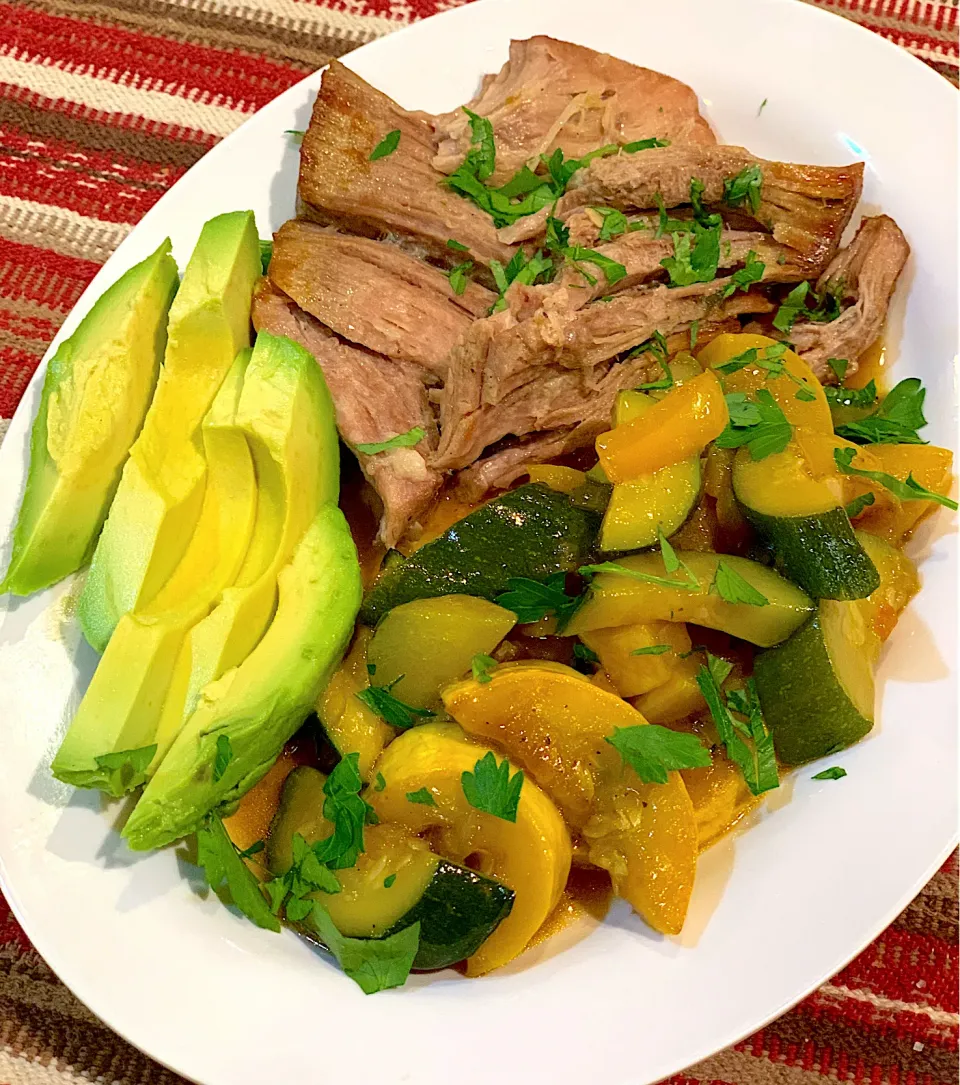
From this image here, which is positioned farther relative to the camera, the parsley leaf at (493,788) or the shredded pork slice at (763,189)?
the shredded pork slice at (763,189)

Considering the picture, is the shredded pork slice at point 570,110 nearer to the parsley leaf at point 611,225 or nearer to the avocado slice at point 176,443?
the parsley leaf at point 611,225

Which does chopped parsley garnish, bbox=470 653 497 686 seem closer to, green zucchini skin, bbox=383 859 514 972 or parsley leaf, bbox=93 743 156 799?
green zucchini skin, bbox=383 859 514 972

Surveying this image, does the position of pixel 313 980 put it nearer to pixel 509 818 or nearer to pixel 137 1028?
pixel 137 1028

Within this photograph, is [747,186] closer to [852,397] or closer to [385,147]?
[852,397]

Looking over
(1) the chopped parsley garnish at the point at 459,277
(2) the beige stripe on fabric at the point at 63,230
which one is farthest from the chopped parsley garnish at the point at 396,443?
(2) the beige stripe on fabric at the point at 63,230

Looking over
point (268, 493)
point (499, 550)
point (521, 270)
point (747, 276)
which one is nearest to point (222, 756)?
point (268, 493)

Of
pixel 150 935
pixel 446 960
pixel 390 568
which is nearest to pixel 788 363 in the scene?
pixel 390 568

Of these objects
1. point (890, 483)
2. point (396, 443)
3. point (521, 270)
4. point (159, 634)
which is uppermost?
point (521, 270)
